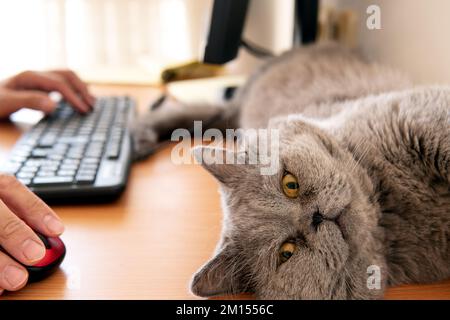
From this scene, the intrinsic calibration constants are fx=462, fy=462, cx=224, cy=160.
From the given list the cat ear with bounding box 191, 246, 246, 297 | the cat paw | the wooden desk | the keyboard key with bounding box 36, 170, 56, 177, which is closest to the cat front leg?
the cat paw

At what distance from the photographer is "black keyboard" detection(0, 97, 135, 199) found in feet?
2.99

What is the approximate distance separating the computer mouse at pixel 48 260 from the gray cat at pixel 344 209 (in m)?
0.22

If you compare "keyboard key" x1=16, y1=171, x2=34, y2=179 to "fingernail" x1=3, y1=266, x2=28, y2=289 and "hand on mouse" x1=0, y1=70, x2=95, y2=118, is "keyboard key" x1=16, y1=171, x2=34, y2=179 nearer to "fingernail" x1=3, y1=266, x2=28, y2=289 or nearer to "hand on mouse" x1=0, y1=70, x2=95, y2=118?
"fingernail" x1=3, y1=266, x2=28, y2=289

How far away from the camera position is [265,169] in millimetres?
818

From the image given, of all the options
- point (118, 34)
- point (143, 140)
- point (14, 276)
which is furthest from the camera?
point (118, 34)

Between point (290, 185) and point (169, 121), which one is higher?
point (290, 185)

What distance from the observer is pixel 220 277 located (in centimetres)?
73

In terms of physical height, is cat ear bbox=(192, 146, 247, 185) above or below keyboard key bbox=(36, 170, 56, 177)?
above

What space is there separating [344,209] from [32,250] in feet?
1.59

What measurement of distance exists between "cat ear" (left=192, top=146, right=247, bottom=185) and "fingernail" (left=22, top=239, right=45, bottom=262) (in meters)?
0.31

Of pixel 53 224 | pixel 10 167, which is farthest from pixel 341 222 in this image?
pixel 10 167

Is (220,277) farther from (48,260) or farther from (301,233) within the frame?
(48,260)

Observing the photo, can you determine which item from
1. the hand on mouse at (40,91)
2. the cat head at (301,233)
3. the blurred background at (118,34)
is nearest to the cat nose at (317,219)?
the cat head at (301,233)
